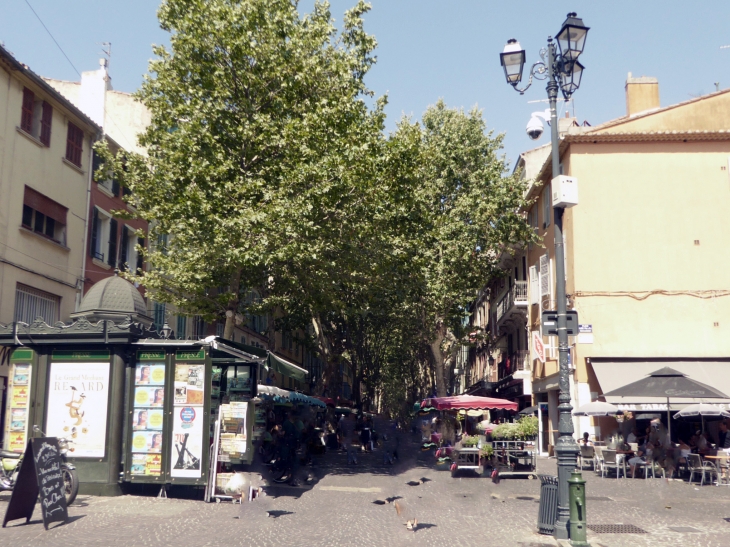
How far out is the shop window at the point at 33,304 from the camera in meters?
21.1

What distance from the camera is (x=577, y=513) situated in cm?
970

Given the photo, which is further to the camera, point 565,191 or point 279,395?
point 279,395

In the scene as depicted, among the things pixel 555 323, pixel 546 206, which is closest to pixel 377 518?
pixel 555 323

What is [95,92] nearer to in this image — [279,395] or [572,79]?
[279,395]

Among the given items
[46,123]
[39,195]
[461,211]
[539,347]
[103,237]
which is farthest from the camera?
[461,211]

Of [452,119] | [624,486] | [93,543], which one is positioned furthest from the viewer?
[452,119]

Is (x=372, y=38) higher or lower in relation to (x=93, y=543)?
higher

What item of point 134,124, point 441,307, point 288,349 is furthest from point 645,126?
point 288,349

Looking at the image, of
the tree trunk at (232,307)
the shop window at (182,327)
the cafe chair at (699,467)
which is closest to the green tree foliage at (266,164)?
the tree trunk at (232,307)

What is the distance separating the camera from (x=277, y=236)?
63.2 ft

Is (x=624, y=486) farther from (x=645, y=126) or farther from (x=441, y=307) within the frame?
(x=441, y=307)

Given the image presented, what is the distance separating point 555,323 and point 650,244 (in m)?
16.7

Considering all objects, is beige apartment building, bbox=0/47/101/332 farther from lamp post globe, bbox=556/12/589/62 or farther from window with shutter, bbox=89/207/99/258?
lamp post globe, bbox=556/12/589/62

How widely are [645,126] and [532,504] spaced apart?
1789 cm
